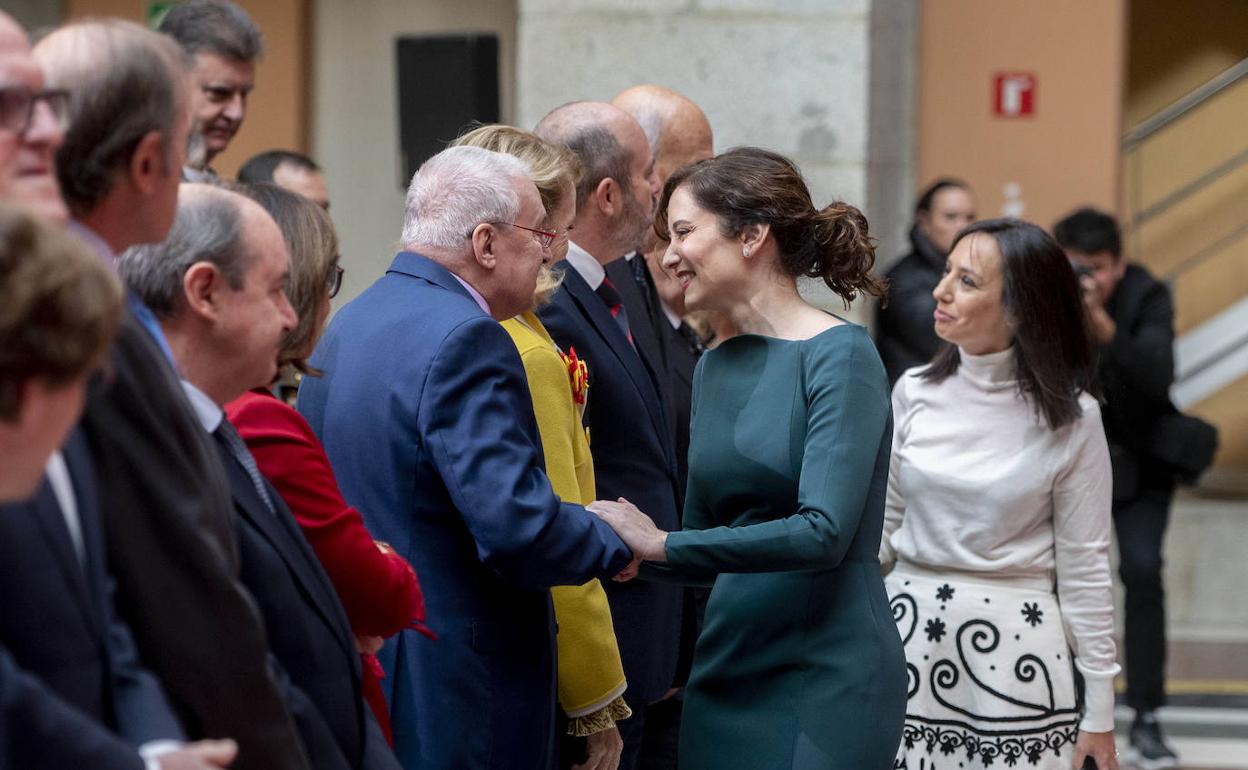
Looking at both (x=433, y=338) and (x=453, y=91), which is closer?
(x=433, y=338)

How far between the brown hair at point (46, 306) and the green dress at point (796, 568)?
4.87ft

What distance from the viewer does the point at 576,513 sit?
2.62 m

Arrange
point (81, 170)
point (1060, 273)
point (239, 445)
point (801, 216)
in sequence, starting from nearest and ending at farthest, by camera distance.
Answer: point (81, 170)
point (239, 445)
point (801, 216)
point (1060, 273)

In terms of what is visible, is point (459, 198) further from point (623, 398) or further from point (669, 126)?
point (669, 126)

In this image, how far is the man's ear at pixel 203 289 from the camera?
2025mm

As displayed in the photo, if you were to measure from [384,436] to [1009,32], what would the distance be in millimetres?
6140

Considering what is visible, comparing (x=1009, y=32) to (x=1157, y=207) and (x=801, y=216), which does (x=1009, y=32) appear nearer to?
(x=1157, y=207)

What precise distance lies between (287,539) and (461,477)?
1.73 feet

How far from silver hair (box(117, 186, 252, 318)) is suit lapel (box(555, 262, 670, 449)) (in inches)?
53.1

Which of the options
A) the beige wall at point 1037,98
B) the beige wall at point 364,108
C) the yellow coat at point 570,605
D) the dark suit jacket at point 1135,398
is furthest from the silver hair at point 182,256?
the beige wall at point 1037,98

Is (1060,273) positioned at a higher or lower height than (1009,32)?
lower

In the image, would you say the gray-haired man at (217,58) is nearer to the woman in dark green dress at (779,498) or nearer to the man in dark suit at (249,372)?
the woman in dark green dress at (779,498)

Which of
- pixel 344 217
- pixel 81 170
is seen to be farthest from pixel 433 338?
pixel 344 217

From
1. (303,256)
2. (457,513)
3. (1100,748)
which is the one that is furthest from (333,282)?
(1100,748)
